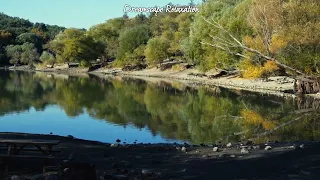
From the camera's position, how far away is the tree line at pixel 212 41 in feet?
110

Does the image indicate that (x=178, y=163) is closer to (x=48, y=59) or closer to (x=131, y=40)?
(x=131, y=40)

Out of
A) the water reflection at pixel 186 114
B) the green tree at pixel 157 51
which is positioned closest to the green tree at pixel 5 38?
the green tree at pixel 157 51

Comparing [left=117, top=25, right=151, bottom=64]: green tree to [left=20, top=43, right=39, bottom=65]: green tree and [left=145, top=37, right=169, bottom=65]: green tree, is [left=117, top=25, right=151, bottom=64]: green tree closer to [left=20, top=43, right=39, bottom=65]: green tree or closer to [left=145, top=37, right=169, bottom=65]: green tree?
[left=145, top=37, right=169, bottom=65]: green tree

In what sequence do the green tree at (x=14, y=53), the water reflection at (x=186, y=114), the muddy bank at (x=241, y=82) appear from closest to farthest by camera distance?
the water reflection at (x=186, y=114) < the muddy bank at (x=241, y=82) < the green tree at (x=14, y=53)

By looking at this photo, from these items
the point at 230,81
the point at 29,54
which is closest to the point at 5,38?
the point at 29,54

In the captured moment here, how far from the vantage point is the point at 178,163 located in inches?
557

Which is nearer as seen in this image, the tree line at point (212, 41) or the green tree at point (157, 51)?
the tree line at point (212, 41)

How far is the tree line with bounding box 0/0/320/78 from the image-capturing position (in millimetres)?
33500

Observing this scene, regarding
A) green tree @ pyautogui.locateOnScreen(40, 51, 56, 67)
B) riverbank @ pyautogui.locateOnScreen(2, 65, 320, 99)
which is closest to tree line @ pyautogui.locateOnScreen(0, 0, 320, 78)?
green tree @ pyautogui.locateOnScreen(40, 51, 56, 67)

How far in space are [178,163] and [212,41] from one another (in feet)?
155

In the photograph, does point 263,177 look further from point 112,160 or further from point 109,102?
point 109,102

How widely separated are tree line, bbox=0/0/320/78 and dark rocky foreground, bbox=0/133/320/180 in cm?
1045

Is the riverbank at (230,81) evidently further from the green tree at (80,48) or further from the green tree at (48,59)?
the green tree at (48,59)

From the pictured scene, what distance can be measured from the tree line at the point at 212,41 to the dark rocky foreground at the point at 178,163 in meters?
10.4
